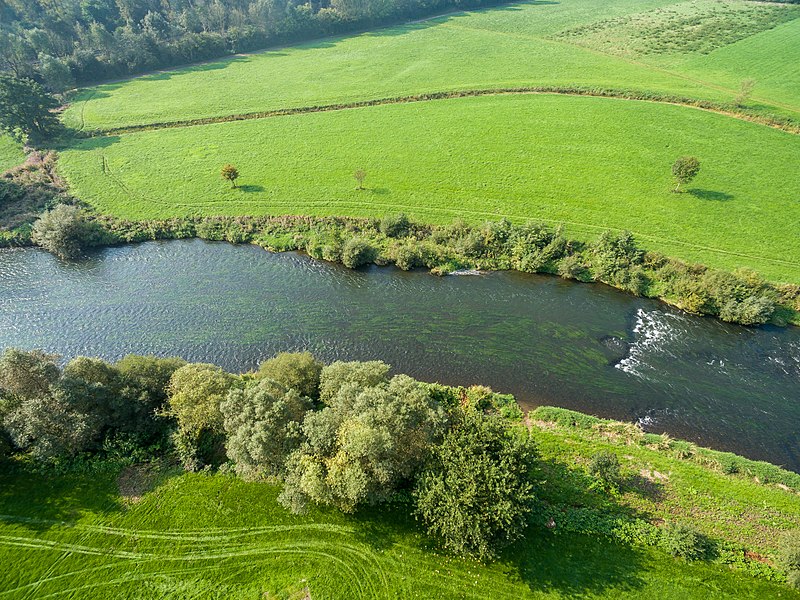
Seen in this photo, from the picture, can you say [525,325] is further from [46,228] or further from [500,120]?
[46,228]

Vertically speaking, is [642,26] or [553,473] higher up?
[642,26]

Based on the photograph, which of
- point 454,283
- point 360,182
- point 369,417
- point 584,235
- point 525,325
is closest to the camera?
point 369,417

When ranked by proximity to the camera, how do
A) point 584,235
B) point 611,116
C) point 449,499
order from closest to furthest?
point 449,499 < point 584,235 < point 611,116

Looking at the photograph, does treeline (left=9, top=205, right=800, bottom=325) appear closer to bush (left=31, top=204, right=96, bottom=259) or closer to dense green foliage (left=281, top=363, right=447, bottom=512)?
bush (left=31, top=204, right=96, bottom=259)

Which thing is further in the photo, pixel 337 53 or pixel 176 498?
pixel 337 53

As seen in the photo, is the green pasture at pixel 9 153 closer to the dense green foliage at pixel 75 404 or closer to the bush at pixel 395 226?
the dense green foliage at pixel 75 404

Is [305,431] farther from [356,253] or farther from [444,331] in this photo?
[356,253]

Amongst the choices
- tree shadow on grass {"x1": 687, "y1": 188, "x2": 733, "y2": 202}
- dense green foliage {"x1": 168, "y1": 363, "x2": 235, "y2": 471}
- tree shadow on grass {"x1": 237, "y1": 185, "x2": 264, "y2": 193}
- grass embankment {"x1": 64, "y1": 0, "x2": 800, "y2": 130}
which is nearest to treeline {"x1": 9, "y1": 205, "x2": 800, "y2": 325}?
tree shadow on grass {"x1": 237, "y1": 185, "x2": 264, "y2": 193}

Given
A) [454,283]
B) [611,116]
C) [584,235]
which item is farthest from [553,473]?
[611,116]
